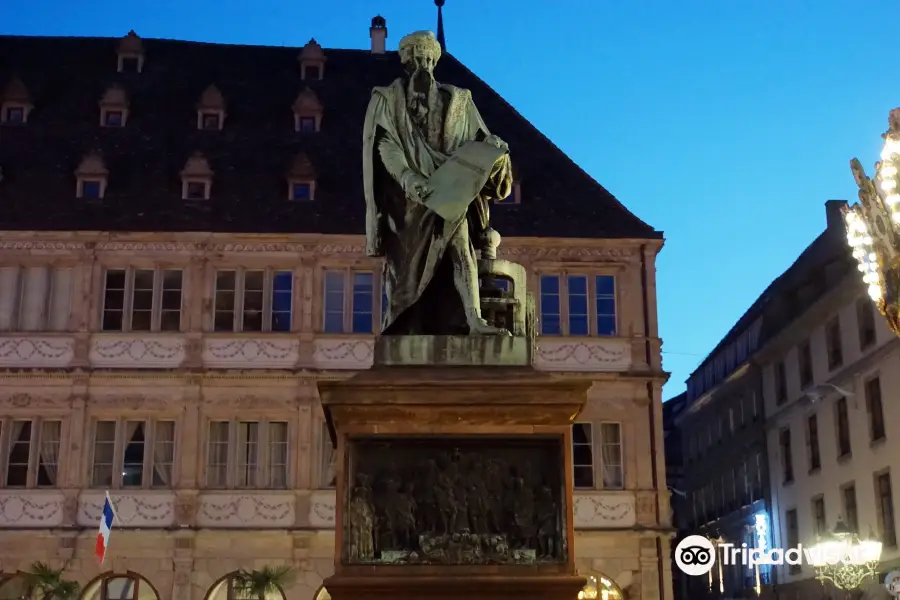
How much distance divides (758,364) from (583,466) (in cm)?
1596

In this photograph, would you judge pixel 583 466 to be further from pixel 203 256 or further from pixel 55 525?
pixel 55 525

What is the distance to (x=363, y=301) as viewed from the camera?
29.1 m

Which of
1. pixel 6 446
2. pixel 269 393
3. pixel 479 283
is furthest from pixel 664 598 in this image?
pixel 479 283

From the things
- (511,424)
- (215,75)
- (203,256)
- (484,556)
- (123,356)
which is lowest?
(484,556)

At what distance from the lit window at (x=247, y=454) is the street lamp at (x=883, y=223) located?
13.7 metres

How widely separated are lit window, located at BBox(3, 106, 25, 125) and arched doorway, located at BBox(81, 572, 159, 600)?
12472 mm

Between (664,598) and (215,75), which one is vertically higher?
(215,75)

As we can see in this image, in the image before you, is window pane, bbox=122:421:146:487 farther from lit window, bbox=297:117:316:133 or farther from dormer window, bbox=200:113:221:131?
lit window, bbox=297:117:316:133

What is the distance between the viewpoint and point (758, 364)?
42344 mm

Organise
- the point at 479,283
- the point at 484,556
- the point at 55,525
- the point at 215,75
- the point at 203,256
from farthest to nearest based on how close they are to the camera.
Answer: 1. the point at 215,75
2. the point at 203,256
3. the point at 55,525
4. the point at 479,283
5. the point at 484,556

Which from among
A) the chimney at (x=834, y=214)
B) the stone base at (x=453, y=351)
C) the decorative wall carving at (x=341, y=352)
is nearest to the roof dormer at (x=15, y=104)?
the decorative wall carving at (x=341, y=352)

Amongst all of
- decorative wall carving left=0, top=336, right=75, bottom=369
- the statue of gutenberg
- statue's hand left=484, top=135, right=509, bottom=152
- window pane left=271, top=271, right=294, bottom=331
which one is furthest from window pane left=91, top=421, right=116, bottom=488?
statue's hand left=484, top=135, right=509, bottom=152

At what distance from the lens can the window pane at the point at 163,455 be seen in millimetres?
27797

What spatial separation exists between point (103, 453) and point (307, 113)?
A: 419 inches
